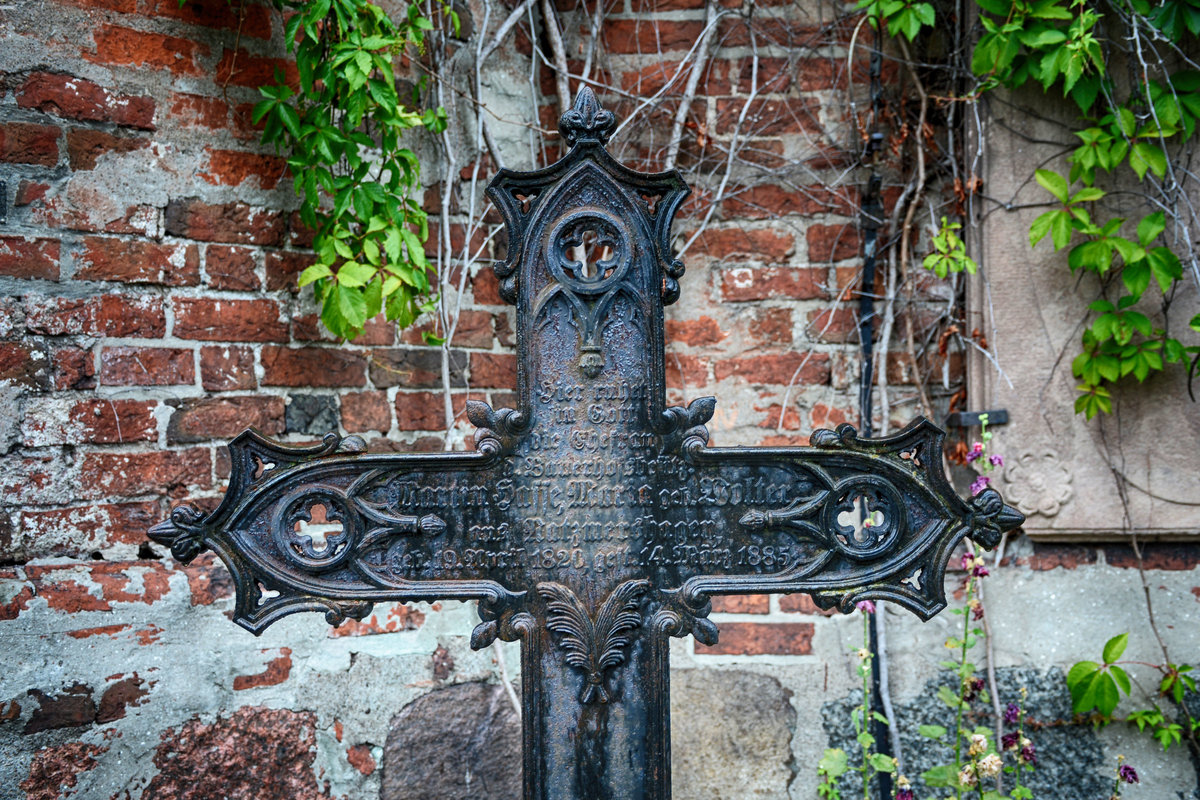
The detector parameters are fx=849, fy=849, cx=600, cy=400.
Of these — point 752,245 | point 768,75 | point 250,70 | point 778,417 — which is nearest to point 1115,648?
point 778,417

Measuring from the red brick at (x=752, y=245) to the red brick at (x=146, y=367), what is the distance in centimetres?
141

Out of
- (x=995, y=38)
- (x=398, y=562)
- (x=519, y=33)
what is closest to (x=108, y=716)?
(x=398, y=562)

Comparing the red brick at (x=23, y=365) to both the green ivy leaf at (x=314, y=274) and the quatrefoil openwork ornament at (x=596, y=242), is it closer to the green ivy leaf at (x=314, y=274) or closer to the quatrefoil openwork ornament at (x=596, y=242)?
the green ivy leaf at (x=314, y=274)

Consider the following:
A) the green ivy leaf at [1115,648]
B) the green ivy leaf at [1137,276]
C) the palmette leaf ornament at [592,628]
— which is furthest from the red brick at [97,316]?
the green ivy leaf at [1115,648]

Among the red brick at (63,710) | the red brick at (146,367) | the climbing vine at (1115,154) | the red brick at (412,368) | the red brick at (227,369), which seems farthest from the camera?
the red brick at (412,368)

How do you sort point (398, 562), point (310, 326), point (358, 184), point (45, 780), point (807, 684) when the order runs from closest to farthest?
point (398, 562)
point (45, 780)
point (358, 184)
point (310, 326)
point (807, 684)

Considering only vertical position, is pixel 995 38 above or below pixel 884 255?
above

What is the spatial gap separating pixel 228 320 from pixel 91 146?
47cm

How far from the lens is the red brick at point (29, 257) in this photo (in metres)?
1.79

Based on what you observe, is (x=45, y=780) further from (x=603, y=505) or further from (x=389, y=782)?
(x=603, y=505)

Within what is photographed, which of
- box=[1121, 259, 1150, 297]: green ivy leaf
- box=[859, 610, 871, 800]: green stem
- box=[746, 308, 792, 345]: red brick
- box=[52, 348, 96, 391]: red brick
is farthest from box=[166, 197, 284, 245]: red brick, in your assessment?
box=[1121, 259, 1150, 297]: green ivy leaf

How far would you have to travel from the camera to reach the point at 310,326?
212 cm

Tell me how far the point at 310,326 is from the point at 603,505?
3.59ft

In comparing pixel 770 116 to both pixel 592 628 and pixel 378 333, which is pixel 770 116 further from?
pixel 592 628
